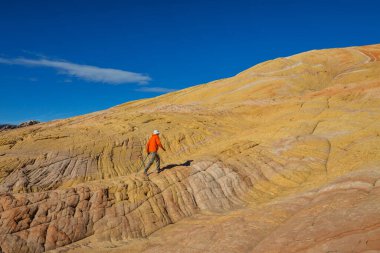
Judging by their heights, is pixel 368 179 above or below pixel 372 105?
below

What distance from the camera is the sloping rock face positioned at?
1215cm

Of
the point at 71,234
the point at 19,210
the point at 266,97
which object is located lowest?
the point at 71,234

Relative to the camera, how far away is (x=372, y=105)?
25938 mm

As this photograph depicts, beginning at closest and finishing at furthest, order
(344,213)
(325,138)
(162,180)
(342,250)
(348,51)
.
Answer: (342,250), (344,213), (162,180), (325,138), (348,51)

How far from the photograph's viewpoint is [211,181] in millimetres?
18312

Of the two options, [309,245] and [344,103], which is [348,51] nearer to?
[344,103]

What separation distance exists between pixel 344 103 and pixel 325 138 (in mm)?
7484

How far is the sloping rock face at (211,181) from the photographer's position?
478 inches

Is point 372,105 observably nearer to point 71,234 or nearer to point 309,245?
point 309,245

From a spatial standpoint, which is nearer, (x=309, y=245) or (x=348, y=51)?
(x=309, y=245)

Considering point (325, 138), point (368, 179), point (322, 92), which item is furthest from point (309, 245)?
point (322, 92)

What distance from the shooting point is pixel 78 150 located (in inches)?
925

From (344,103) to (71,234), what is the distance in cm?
2141

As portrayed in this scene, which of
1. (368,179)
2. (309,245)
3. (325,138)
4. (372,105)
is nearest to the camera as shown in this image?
(309,245)
